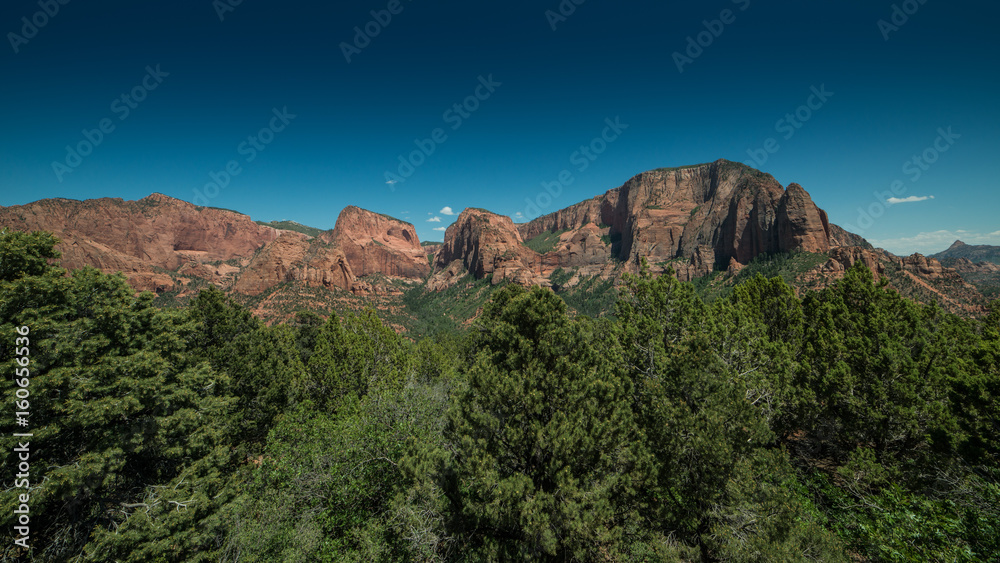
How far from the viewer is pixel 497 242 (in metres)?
165

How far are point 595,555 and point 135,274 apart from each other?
16486 cm

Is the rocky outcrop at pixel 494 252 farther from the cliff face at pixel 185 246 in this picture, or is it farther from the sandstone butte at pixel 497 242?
the cliff face at pixel 185 246

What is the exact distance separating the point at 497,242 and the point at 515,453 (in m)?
157

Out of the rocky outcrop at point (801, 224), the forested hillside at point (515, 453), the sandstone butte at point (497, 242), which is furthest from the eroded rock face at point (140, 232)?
the rocky outcrop at point (801, 224)

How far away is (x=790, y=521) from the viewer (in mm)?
9344

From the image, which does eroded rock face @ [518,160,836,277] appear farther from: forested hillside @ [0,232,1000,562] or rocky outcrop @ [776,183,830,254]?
forested hillside @ [0,232,1000,562]

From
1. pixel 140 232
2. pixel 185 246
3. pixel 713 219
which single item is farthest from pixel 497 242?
pixel 140 232

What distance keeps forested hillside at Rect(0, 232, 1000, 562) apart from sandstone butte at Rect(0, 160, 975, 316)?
80860 mm

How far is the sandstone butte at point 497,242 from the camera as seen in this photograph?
10052cm

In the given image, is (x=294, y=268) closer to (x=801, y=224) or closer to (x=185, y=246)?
(x=185, y=246)

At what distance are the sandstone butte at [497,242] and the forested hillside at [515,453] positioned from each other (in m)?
80.9

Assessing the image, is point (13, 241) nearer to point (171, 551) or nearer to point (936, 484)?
point (171, 551)

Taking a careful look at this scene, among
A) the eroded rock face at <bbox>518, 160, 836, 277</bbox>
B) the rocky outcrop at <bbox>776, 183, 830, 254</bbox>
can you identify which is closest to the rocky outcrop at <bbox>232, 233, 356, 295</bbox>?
the eroded rock face at <bbox>518, 160, 836, 277</bbox>

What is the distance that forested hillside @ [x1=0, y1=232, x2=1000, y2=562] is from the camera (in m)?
9.02
